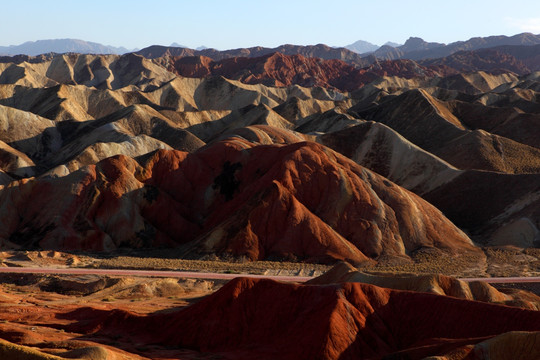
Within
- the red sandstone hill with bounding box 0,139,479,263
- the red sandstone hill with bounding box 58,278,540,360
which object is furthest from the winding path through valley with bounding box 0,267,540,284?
the red sandstone hill with bounding box 58,278,540,360

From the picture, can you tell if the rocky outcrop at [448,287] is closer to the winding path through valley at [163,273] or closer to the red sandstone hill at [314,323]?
the red sandstone hill at [314,323]

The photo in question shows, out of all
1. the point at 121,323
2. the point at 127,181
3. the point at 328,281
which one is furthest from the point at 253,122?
the point at 121,323

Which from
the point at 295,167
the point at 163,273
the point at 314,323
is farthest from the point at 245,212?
the point at 314,323

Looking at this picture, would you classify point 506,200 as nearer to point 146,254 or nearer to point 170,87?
point 146,254

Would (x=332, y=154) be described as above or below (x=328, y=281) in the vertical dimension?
above

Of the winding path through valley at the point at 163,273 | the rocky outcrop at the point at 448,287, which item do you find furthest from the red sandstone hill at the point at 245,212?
the rocky outcrop at the point at 448,287
